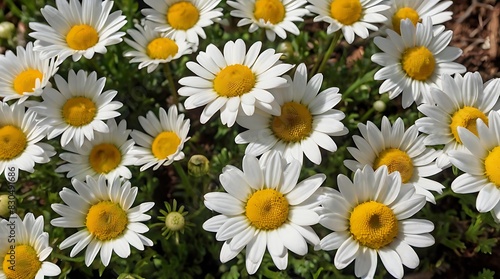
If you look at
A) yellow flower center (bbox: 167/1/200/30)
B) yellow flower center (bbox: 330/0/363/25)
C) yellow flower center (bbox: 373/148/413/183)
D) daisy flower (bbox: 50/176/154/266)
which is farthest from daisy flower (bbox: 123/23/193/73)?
yellow flower center (bbox: 373/148/413/183)

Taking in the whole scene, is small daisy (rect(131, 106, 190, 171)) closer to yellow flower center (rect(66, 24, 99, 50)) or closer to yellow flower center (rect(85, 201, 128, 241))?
yellow flower center (rect(85, 201, 128, 241))

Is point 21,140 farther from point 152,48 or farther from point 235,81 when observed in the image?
point 235,81

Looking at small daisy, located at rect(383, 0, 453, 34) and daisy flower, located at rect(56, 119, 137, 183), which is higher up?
small daisy, located at rect(383, 0, 453, 34)

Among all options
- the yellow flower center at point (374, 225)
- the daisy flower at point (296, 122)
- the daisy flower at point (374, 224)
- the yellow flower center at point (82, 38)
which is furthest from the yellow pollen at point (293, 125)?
the yellow flower center at point (82, 38)

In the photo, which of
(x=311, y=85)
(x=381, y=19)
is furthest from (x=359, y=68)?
(x=311, y=85)

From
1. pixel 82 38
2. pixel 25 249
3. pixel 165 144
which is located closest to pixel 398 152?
pixel 165 144
